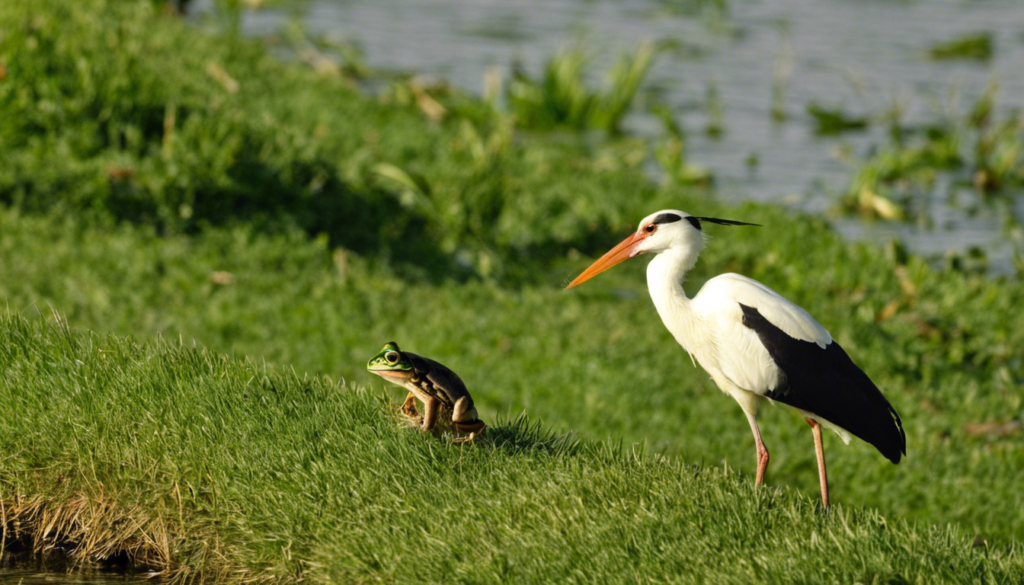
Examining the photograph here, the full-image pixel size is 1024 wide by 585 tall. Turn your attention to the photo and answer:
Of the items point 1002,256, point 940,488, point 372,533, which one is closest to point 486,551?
point 372,533

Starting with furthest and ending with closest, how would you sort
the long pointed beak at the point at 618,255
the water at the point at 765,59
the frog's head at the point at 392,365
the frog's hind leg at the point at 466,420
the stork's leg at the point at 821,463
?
the water at the point at 765,59
the long pointed beak at the point at 618,255
the stork's leg at the point at 821,463
the frog's hind leg at the point at 466,420
the frog's head at the point at 392,365

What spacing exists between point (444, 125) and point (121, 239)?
16.7 ft

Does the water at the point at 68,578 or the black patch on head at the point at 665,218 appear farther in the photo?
the black patch on head at the point at 665,218

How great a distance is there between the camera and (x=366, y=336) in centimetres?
769

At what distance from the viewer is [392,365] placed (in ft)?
13.6

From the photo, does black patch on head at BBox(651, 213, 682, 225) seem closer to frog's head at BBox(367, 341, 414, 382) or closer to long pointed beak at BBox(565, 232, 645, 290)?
long pointed beak at BBox(565, 232, 645, 290)

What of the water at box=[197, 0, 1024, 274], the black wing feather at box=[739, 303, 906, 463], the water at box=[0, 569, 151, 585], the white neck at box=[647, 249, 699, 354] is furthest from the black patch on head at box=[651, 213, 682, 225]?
the water at box=[197, 0, 1024, 274]

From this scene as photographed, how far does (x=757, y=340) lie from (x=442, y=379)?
1.14 metres

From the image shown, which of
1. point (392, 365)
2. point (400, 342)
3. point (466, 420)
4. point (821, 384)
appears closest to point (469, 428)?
point (466, 420)

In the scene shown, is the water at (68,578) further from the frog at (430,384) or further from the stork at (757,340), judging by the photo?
the stork at (757,340)

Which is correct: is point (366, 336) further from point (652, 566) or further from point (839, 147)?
point (839, 147)

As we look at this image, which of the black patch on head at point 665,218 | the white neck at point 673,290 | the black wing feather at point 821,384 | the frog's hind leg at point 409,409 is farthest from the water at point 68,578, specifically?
the black wing feather at point 821,384

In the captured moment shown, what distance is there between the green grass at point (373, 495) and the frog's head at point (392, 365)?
288 mm

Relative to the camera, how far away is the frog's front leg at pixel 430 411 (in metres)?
4.31
